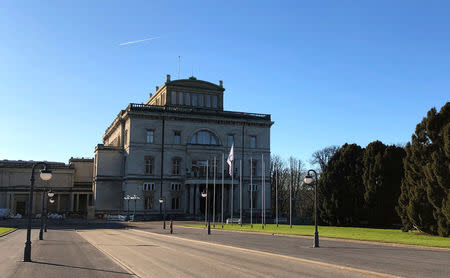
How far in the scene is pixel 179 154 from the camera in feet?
278

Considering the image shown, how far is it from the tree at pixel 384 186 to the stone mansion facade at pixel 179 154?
2656 cm

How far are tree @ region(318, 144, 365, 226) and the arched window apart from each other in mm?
31209

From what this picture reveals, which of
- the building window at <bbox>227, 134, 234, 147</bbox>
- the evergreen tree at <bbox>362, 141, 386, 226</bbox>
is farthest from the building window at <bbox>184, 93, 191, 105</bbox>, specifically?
the evergreen tree at <bbox>362, 141, 386, 226</bbox>

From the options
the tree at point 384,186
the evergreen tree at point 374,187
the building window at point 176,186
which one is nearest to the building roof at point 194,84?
the building window at point 176,186

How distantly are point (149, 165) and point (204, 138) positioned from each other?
11.5m

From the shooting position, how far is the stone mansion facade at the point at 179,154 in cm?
8188

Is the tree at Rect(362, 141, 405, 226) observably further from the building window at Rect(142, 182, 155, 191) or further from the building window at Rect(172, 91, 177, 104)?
the building window at Rect(172, 91, 177, 104)

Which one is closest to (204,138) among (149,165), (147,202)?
(149,165)

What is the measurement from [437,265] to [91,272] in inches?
525

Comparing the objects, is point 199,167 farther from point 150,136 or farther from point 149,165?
point 150,136

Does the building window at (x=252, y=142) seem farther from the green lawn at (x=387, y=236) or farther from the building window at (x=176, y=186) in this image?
the green lawn at (x=387, y=236)

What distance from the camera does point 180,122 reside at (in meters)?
84.9

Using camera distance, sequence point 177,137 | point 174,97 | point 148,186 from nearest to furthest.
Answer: point 148,186
point 177,137
point 174,97

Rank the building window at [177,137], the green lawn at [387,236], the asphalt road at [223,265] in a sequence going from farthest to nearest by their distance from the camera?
the building window at [177,137] → the green lawn at [387,236] → the asphalt road at [223,265]
